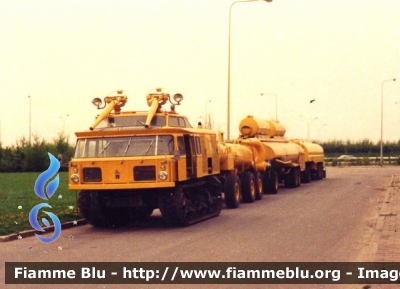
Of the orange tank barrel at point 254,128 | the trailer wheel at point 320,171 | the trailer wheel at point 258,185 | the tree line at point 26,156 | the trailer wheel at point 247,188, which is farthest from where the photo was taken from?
the tree line at point 26,156

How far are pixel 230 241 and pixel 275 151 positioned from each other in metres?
18.1

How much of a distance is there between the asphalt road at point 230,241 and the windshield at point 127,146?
185 cm

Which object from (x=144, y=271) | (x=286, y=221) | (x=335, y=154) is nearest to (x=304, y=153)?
(x=286, y=221)

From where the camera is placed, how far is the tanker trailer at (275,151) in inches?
1404

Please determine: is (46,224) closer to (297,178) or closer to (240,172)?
(240,172)

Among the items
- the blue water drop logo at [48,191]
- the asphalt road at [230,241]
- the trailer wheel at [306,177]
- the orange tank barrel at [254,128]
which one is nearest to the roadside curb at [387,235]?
the asphalt road at [230,241]

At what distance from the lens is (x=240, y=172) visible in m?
30.0

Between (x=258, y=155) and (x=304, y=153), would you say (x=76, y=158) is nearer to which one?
(x=258, y=155)

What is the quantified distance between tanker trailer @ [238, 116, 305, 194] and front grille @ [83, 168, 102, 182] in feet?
44.6

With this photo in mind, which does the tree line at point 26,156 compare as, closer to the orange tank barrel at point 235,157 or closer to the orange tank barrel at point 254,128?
the orange tank barrel at point 254,128

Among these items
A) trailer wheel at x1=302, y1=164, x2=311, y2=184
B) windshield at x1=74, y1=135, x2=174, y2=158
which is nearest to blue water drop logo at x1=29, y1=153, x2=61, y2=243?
windshield at x1=74, y1=135, x2=174, y2=158

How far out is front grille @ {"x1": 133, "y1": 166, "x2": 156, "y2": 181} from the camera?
1997cm

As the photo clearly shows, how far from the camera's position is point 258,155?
33.2 m

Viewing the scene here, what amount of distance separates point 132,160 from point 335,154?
103 metres
